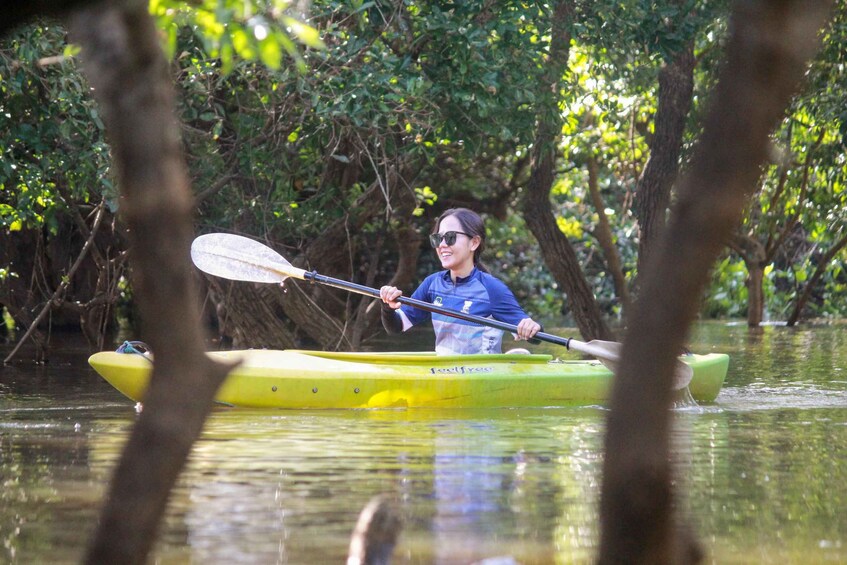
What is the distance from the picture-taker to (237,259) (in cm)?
852

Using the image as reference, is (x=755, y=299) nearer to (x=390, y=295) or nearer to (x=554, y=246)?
(x=554, y=246)

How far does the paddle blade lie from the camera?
8.44m

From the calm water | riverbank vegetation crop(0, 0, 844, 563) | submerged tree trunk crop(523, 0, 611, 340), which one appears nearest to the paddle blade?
riverbank vegetation crop(0, 0, 844, 563)

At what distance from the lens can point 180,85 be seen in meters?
9.49

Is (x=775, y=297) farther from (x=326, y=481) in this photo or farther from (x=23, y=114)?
(x=326, y=481)

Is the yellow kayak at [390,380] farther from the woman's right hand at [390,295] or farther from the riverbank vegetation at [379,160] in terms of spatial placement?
the riverbank vegetation at [379,160]

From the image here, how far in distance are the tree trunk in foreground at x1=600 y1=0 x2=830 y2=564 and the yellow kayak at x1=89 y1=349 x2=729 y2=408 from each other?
17.2 ft

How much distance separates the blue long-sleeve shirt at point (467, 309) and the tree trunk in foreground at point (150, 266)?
19.2 feet

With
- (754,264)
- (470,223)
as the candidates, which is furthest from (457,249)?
(754,264)

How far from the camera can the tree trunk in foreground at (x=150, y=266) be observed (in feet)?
5.87

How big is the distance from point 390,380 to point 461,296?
0.89m

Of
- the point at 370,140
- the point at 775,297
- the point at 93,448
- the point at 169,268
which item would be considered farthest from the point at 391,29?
the point at 775,297

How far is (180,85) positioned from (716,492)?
6.30 metres

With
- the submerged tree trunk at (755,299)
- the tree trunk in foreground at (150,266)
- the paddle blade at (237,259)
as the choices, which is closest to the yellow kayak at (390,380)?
the paddle blade at (237,259)
